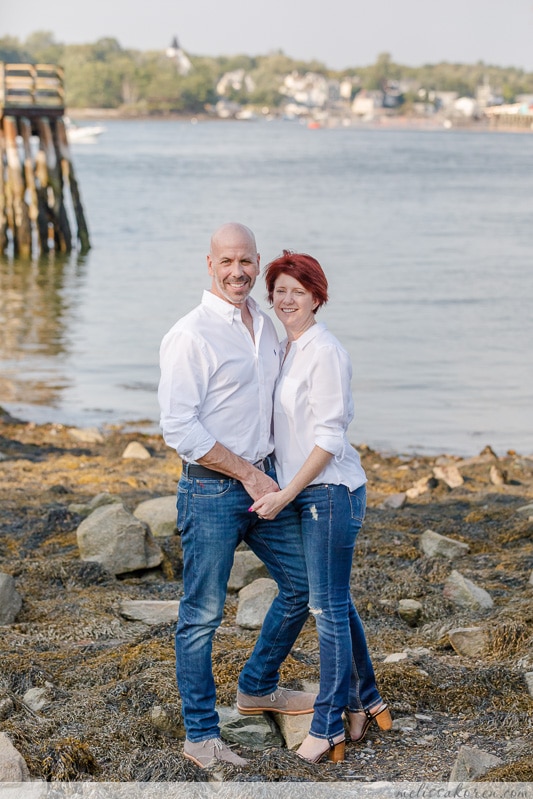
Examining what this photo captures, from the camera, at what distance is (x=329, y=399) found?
4020 mm

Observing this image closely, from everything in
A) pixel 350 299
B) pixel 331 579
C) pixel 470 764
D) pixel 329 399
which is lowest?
pixel 350 299

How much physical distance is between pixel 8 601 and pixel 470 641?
233 cm

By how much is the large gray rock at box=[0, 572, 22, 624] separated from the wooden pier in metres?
21.8

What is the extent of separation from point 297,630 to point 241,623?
4.31 ft

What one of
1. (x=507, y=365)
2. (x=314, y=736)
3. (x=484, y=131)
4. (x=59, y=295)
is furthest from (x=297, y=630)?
(x=484, y=131)

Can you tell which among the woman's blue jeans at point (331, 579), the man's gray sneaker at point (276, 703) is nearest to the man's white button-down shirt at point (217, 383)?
the woman's blue jeans at point (331, 579)

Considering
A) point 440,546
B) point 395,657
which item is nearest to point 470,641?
point 395,657

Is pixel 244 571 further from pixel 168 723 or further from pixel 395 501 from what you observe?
pixel 395 501

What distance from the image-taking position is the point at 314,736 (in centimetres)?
416

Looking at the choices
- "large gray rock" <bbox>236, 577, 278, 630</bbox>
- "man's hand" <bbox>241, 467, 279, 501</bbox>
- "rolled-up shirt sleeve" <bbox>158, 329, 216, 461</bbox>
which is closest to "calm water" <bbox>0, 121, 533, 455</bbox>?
"large gray rock" <bbox>236, 577, 278, 630</bbox>

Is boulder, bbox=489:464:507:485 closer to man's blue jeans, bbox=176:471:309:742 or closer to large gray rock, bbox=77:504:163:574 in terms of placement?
large gray rock, bbox=77:504:163:574

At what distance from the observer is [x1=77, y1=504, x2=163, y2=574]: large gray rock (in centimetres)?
650

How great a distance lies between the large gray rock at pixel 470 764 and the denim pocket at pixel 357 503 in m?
0.89

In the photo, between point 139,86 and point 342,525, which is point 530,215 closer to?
point 342,525
